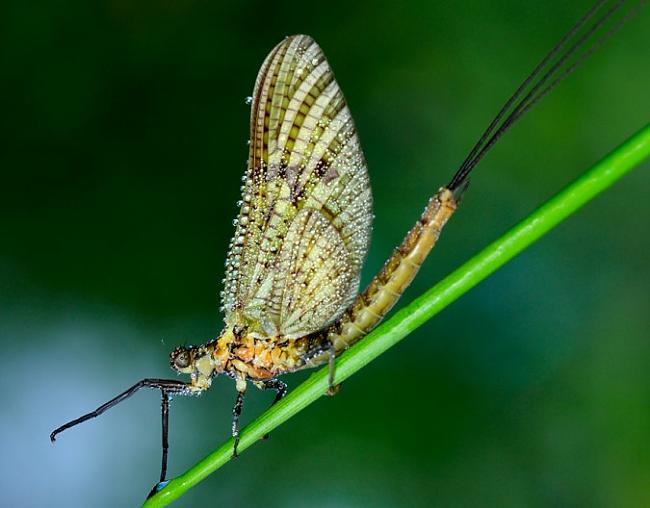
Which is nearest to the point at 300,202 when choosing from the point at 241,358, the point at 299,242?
the point at 299,242

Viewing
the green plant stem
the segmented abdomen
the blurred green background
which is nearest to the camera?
the green plant stem

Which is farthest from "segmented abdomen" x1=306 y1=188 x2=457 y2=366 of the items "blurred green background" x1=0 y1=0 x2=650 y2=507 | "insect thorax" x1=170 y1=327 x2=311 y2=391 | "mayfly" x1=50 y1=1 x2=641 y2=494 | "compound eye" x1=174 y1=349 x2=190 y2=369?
"blurred green background" x1=0 y1=0 x2=650 y2=507

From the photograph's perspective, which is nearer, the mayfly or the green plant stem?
the green plant stem

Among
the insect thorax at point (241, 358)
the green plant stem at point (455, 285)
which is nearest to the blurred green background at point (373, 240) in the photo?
the insect thorax at point (241, 358)

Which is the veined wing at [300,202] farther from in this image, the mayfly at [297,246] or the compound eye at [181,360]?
the compound eye at [181,360]

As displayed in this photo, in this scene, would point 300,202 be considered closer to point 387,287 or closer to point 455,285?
point 387,287

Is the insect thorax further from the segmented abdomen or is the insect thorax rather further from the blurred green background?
the blurred green background
